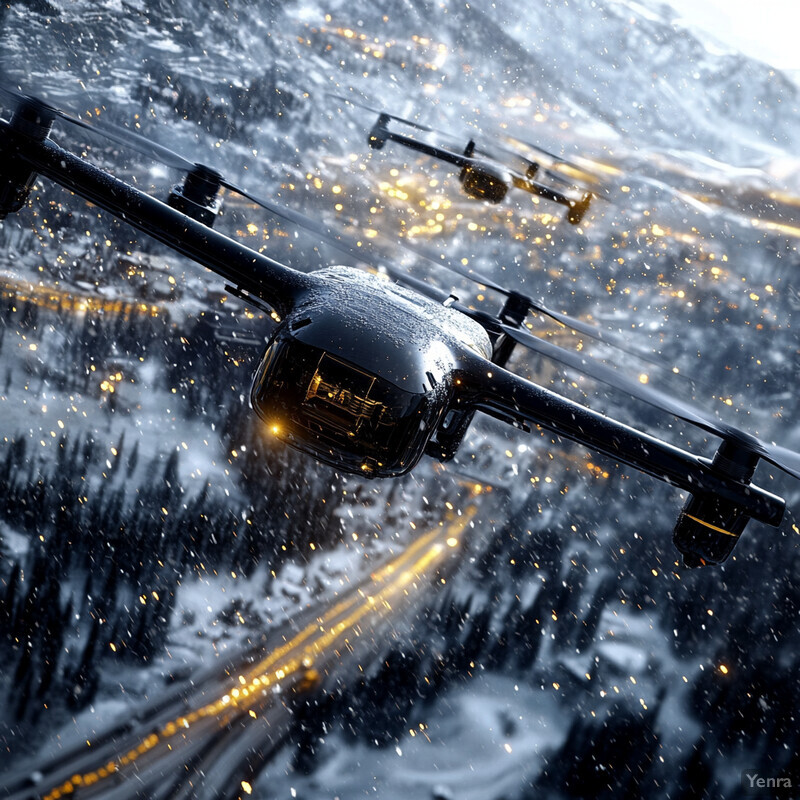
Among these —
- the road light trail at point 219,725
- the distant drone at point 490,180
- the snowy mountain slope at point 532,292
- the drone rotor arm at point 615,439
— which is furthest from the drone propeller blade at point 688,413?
the road light trail at point 219,725

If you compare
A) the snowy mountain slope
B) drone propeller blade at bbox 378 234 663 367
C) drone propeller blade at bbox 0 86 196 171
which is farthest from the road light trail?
drone propeller blade at bbox 0 86 196 171

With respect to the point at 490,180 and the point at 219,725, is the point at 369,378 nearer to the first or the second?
the point at 490,180

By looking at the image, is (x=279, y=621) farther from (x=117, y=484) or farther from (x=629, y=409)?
(x=629, y=409)

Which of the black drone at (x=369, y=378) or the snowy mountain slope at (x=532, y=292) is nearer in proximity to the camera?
the black drone at (x=369, y=378)

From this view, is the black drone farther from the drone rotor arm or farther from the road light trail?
the road light trail

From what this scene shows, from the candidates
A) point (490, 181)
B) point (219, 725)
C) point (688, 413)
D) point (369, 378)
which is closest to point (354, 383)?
point (369, 378)

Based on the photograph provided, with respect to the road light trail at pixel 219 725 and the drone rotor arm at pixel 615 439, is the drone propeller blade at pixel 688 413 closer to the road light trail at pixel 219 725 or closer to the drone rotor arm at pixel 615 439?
the drone rotor arm at pixel 615 439
